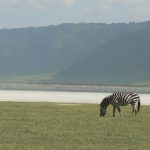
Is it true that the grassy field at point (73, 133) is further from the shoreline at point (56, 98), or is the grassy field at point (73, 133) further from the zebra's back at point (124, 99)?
the shoreline at point (56, 98)

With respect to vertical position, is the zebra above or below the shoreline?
below

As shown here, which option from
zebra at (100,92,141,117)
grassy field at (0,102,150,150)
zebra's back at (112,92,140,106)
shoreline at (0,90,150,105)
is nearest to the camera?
grassy field at (0,102,150,150)

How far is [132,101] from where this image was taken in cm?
3481

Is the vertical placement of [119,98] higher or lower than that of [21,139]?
higher

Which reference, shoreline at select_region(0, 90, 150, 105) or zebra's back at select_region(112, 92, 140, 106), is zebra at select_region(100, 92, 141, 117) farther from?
shoreline at select_region(0, 90, 150, 105)

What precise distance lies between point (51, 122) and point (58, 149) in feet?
28.9

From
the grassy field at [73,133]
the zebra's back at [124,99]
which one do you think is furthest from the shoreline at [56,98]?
the grassy field at [73,133]

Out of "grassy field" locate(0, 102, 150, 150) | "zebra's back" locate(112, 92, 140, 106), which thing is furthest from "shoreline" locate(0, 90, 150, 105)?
"grassy field" locate(0, 102, 150, 150)

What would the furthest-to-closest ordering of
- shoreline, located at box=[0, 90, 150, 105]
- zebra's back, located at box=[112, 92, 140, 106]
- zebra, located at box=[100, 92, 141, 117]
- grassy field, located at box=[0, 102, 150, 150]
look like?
shoreline, located at box=[0, 90, 150, 105] → zebra's back, located at box=[112, 92, 140, 106] → zebra, located at box=[100, 92, 141, 117] → grassy field, located at box=[0, 102, 150, 150]

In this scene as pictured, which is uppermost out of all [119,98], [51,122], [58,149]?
[119,98]

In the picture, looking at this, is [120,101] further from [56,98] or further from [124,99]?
[56,98]

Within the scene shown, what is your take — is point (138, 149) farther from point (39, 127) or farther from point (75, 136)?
point (39, 127)

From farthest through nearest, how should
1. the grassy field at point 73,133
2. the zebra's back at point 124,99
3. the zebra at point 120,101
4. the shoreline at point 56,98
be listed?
the shoreline at point 56,98 → the zebra's back at point 124,99 → the zebra at point 120,101 → the grassy field at point 73,133

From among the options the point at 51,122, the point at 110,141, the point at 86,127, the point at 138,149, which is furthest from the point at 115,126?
the point at 138,149
